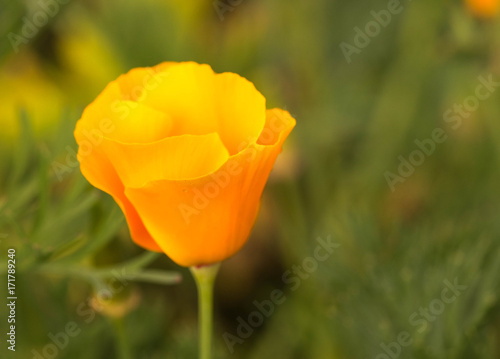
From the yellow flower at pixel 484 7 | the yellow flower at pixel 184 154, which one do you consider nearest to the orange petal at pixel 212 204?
the yellow flower at pixel 184 154

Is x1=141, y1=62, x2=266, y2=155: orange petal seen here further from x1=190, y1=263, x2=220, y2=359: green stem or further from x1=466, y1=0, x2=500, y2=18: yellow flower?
x1=466, y1=0, x2=500, y2=18: yellow flower

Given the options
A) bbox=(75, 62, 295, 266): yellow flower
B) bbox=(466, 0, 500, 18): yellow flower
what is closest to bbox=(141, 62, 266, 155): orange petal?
bbox=(75, 62, 295, 266): yellow flower

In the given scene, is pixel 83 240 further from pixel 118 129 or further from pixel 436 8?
pixel 436 8

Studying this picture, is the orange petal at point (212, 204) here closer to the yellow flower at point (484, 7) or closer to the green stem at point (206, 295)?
the green stem at point (206, 295)

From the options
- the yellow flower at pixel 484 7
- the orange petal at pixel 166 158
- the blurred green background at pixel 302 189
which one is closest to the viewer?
the orange petal at pixel 166 158

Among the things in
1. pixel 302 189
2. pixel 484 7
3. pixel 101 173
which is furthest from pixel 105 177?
pixel 302 189

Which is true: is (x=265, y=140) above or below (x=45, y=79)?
above

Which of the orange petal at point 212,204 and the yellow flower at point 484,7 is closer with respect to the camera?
the orange petal at point 212,204

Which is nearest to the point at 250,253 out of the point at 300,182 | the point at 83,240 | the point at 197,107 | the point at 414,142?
the point at 300,182
